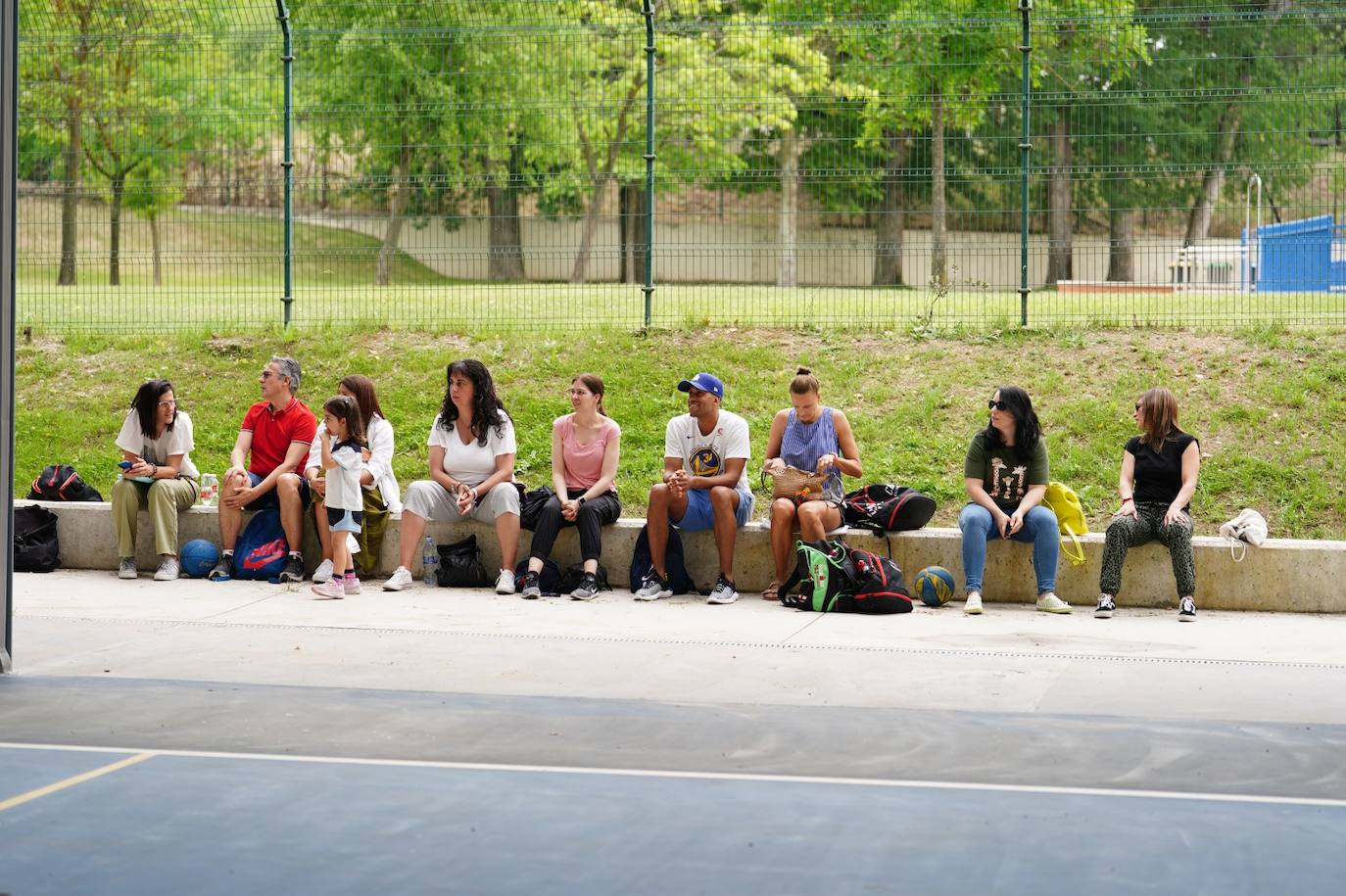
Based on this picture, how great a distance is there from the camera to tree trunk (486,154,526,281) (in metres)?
14.4

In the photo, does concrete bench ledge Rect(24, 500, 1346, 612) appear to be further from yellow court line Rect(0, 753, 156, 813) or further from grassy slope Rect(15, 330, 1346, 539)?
yellow court line Rect(0, 753, 156, 813)

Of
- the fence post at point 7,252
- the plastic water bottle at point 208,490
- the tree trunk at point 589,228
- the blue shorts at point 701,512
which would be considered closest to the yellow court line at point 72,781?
the fence post at point 7,252

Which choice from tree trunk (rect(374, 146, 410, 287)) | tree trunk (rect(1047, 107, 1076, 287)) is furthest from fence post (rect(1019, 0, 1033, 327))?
tree trunk (rect(374, 146, 410, 287))

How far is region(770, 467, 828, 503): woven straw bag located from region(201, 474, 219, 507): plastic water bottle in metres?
3.85

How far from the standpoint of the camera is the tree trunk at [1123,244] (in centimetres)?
1430

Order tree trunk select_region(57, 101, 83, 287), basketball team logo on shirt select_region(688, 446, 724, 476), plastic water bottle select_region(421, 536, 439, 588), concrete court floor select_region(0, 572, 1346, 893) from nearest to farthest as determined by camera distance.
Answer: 1. concrete court floor select_region(0, 572, 1346, 893)
2. basketball team logo on shirt select_region(688, 446, 724, 476)
3. plastic water bottle select_region(421, 536, 439, 588)
4. tree trunk select_region(57, 101, 83, 287)

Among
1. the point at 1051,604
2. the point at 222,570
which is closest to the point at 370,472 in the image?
the point at 222,570

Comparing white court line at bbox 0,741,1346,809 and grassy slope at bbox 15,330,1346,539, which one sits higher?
grassy slope at bbox 15,330,1346,539

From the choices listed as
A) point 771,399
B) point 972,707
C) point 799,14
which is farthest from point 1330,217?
point 972,707

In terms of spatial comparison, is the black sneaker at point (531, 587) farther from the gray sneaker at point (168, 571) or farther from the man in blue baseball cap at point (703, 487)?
the gray sneaker at point (168, 571)

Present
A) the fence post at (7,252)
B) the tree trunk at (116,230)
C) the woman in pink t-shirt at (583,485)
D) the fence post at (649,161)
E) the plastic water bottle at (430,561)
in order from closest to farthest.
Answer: the fence post at (7,252) → the woman in pink t-shirt at (583,485) → the plastic water bottle at (430,561) → the fence post at (649,161) → the tree trunk at (116,230)

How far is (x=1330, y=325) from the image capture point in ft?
43.9

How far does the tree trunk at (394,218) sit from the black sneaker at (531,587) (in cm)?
535

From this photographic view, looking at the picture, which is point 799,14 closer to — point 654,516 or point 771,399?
point 771,399
